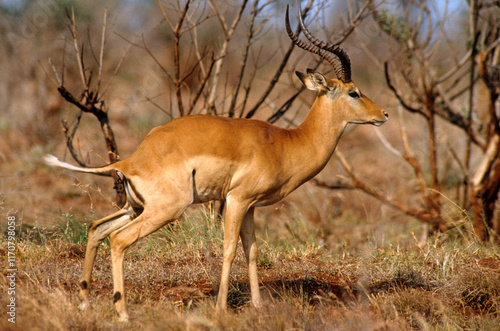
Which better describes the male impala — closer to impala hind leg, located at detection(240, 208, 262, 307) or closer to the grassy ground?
impala hind leg, located at detection(240, 208, 262, 307)

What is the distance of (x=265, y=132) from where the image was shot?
4.76 m

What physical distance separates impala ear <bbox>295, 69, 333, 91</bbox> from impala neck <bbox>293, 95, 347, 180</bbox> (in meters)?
0.11

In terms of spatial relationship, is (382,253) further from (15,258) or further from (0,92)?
(0,92)

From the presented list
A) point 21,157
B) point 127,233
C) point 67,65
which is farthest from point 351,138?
point 127,233

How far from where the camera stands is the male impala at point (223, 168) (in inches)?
165

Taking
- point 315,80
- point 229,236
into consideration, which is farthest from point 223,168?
point 315,80

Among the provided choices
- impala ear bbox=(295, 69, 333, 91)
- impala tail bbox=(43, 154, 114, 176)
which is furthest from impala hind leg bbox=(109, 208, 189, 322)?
impala ear bbox=(295, 69, 333, 91)

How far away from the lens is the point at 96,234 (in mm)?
4422

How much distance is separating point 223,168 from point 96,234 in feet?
4.16

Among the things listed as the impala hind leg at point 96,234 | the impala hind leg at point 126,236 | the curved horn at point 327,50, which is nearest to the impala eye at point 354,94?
the curved horn at point 327,50

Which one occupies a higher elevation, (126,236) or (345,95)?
(345,95)

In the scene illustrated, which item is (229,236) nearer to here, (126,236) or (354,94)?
(126,236)

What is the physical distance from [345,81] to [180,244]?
285cm

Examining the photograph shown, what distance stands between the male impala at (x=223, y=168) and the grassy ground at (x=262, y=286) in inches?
13.4
